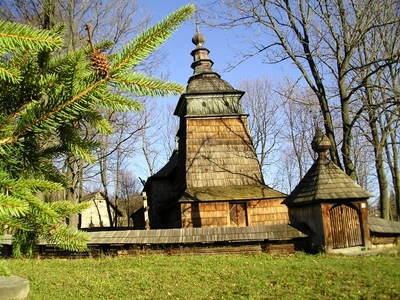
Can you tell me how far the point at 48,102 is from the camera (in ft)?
4.83

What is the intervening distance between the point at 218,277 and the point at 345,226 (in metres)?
5.52

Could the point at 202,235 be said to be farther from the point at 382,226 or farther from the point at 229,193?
the point at 382,226

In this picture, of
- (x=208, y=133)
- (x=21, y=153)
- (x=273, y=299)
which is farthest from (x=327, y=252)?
(x=21, y=153)

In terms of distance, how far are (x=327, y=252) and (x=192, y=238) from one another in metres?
4.38

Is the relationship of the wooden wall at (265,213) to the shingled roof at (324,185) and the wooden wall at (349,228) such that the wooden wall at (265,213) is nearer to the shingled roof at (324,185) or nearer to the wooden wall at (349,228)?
the shingled roof at (324,185)

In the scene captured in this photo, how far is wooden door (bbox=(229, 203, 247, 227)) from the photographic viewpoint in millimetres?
17734

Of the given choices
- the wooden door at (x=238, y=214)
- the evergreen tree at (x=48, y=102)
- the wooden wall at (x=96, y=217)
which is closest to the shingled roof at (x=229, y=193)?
the wooden door at (x=238, y=214)

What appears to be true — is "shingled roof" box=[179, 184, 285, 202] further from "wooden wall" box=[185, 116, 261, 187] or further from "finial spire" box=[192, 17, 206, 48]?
"finial spire" box=[192, 17, 206, 48]

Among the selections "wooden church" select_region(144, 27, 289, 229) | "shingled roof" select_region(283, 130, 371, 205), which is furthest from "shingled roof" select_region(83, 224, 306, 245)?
"wooden church" select_region(144, 27, 289, 229)

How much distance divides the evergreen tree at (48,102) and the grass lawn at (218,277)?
5.69 meters

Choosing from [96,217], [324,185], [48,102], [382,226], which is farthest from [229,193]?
[96,217]

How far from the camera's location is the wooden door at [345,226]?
11492 millimetres

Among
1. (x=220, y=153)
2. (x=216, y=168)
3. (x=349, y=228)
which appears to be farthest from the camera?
(x=220, y=153)

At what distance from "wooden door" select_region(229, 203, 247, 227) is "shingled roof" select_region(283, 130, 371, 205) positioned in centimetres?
514
